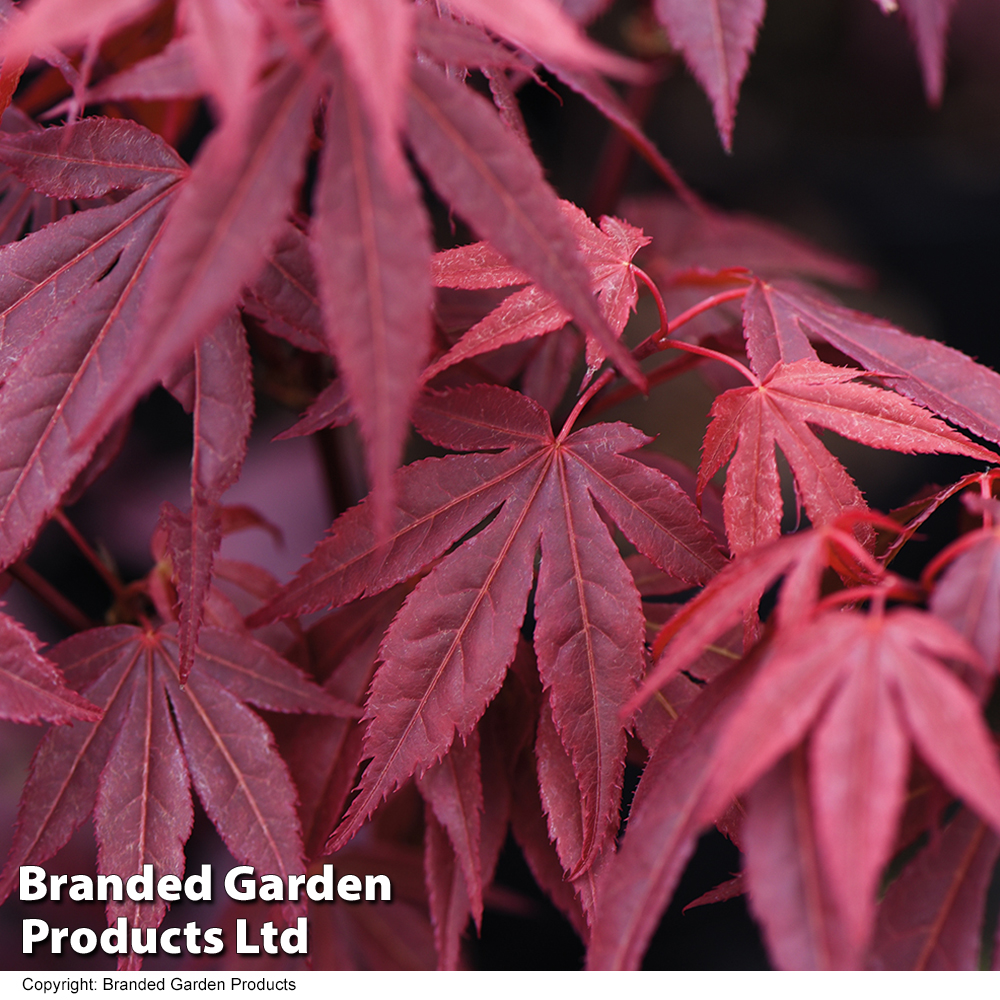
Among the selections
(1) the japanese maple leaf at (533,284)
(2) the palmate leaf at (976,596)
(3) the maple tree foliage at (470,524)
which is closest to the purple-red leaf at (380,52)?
(3) the maple tree foliage at (470,524)

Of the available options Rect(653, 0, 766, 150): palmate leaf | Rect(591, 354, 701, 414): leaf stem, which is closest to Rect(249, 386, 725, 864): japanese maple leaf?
Rect(591, 354, 701, 414): leaf stem

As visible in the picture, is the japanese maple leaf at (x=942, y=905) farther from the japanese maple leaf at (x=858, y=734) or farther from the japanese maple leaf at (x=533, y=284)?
the japanese maple leaf at (x=533, y=284)

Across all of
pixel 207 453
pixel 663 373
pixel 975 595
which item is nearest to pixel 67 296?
pixel 207 453

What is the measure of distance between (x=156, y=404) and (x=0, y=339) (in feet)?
3.21

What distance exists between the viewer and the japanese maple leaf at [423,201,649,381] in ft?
1.69

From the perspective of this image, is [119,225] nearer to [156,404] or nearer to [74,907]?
[74,907]

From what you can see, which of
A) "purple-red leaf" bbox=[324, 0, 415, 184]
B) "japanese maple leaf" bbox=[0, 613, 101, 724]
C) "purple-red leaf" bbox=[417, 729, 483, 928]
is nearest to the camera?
"purple-red leaf" bbox=[324, 0, 415, 184]

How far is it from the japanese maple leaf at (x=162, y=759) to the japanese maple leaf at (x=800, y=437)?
27 cm

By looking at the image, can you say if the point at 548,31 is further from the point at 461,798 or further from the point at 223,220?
the point at 461,798

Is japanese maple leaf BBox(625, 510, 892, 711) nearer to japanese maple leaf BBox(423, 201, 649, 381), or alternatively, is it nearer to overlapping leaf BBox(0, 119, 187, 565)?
japanese maple leaf BBox(423, 201, 649, 381)

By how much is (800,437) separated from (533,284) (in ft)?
0.59

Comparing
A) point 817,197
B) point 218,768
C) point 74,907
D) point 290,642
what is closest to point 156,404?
point 74,907

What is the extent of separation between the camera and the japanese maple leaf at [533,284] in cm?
52

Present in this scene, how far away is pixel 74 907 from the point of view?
38.6 inches
